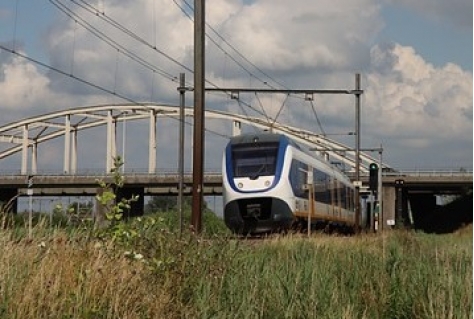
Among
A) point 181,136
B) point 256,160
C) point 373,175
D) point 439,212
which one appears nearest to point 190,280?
point 256,160

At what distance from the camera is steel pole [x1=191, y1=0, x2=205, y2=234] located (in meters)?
25.5

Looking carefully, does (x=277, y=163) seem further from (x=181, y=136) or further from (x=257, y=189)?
(x=181, y=136)

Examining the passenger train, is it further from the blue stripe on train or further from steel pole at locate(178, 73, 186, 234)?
steel pole at locate(178, 73, 186, 234)

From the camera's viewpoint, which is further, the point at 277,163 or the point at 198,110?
the point at 277,163

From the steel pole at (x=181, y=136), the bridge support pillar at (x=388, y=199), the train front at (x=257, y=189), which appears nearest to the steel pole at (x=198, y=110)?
the train front at (x=257, y=189)

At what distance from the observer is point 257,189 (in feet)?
101

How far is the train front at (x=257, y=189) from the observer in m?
30.5

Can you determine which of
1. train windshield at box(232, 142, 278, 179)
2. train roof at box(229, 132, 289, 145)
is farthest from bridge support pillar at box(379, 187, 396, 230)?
train windshield at box(232, 142, 278, 179)

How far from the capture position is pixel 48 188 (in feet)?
310

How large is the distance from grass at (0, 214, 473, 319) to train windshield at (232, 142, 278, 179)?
1731 cm

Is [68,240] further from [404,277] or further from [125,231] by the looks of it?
[404,277]

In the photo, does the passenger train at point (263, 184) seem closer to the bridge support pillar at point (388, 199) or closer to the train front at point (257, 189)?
the train front at point (257, 189)

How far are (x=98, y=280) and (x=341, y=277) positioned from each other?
14.9 feet

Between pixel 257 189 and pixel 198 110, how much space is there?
213 inches
